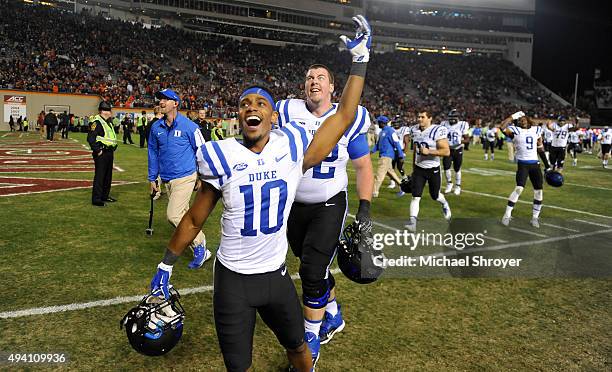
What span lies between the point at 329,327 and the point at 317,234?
1.01 meters

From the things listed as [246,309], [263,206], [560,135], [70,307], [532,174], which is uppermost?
[560,135]

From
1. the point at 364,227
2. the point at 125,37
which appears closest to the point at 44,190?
the point at 364,227

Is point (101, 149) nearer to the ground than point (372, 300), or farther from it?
farther from it

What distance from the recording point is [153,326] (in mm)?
2732

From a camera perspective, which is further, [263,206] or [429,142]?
[429,142]

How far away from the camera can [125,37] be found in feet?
167

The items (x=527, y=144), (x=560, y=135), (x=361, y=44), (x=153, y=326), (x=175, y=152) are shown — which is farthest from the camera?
(x=560, y=135)

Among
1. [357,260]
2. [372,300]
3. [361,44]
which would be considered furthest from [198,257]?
[361,44]

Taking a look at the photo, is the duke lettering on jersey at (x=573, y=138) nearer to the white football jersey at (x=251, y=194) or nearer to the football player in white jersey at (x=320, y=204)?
the football player in white jersey at (x=320, y=204)

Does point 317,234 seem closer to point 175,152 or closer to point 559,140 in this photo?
point 175,152

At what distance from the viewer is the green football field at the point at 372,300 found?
159 inches

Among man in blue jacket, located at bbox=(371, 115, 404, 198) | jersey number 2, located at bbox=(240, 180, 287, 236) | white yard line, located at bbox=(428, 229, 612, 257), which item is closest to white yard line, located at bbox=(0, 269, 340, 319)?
jersey number 2, located at bbox=(240, 180, 287, 236)

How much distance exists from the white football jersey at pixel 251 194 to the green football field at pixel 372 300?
4.73ft

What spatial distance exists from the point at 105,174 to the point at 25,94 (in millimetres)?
33138
